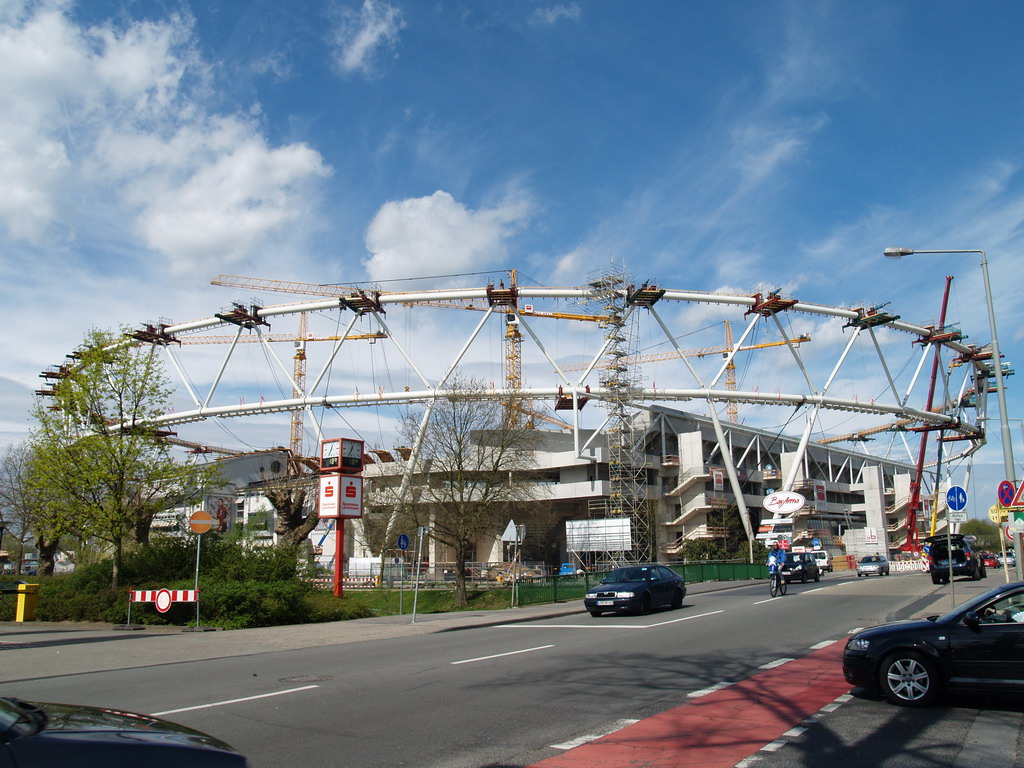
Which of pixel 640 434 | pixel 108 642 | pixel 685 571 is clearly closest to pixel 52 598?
pixel 108 642

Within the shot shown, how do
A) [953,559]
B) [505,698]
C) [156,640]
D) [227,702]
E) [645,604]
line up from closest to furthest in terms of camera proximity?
[227,702]
[505,698]
[156,640]
[645,604]
[953,559]

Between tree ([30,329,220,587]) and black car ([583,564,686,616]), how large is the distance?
1376cm

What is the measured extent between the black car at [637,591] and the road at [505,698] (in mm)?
5414

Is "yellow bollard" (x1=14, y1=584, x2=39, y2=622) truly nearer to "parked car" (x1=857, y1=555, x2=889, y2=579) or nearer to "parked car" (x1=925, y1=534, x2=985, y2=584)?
"parked car" (x1=925, y1=534, x2=985, y2=584)

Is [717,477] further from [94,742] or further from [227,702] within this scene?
[94,742]

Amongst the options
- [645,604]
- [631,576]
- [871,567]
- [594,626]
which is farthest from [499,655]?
[871,567]

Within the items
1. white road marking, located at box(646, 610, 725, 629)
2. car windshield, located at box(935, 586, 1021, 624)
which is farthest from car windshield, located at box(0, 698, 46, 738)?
white road marking, located at box(646, 610, 725, 629)

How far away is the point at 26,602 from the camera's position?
23.2m

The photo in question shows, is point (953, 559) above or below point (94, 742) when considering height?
below

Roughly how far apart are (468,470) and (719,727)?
32.4 meters

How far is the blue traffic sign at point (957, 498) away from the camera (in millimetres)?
20719

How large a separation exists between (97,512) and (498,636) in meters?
13.1

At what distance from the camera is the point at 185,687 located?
1077 centimetres

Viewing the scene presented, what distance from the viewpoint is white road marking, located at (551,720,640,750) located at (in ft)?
23.6
